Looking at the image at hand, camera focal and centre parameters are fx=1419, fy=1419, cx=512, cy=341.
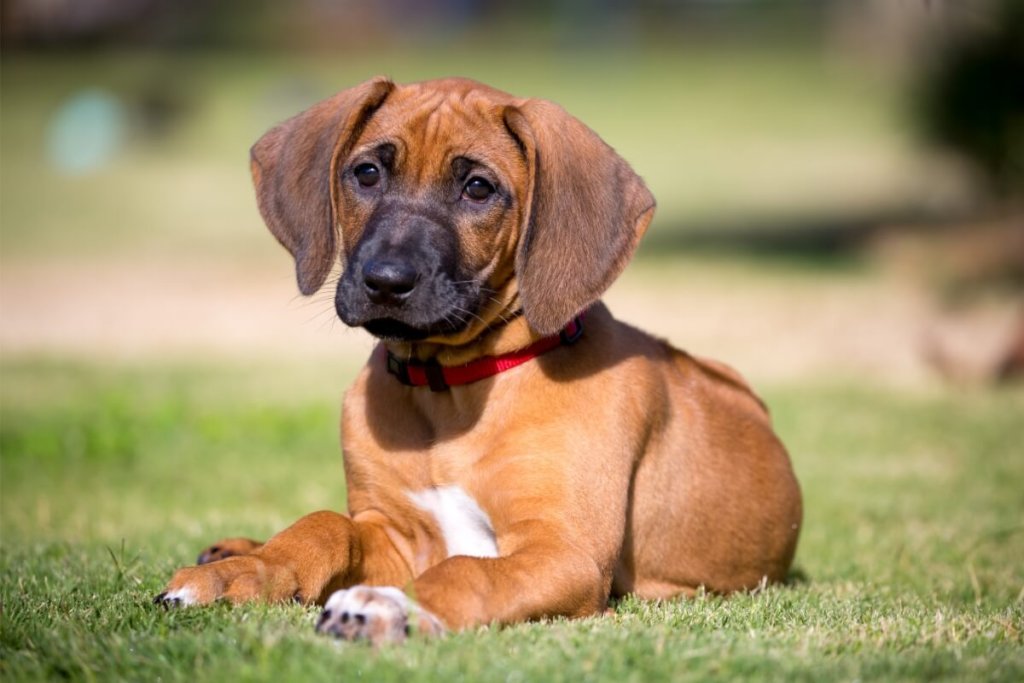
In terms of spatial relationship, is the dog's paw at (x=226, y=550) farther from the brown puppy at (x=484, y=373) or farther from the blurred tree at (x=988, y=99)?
the blurred tree at (x=988, y=99)

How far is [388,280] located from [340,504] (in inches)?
158

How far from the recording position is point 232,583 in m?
4.85

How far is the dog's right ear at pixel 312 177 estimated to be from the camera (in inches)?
222

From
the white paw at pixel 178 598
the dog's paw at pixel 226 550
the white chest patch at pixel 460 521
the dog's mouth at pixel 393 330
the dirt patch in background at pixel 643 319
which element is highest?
the dog's mouth at pixel 393 330

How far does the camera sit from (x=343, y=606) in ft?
14.1

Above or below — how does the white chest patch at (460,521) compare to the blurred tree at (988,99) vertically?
below

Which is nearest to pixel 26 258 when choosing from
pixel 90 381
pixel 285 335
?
pixel 285 335

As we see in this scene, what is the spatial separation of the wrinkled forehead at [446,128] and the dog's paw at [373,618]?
1837 millimetres

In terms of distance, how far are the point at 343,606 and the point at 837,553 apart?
12.5ft

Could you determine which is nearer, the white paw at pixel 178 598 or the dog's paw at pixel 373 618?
the dog's paw at pixel 373 618

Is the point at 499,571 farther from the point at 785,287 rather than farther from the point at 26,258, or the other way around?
the point at 26,258

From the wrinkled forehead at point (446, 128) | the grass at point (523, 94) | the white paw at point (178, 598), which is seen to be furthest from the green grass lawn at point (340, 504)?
the grass at point (523, 94)

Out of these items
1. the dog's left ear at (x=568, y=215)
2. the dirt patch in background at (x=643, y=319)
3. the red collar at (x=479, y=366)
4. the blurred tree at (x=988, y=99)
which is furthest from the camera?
the blurred tree at (x=988, y=99)

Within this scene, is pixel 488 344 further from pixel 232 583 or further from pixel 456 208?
pixel 232 583
